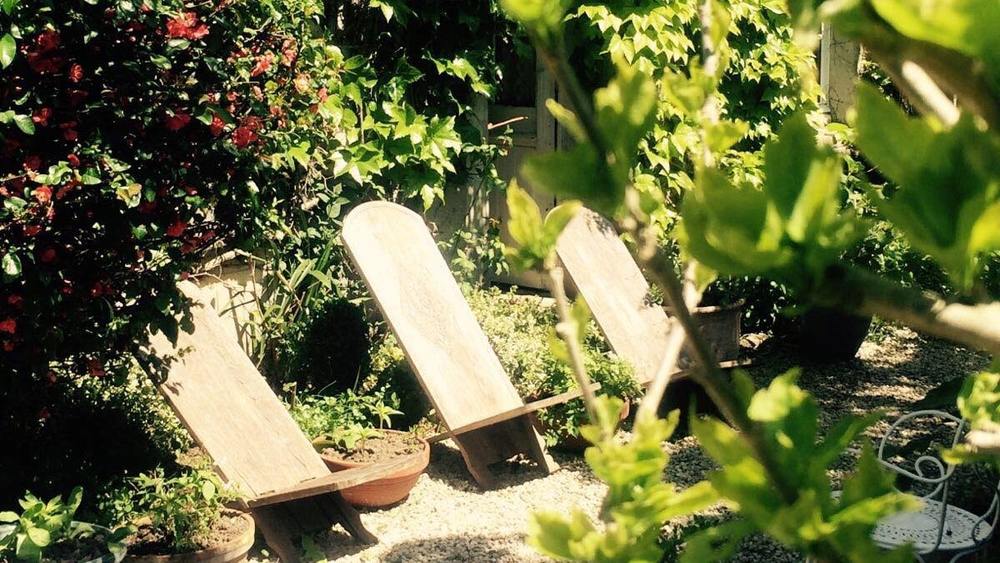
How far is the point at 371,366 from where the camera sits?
5.98 meters

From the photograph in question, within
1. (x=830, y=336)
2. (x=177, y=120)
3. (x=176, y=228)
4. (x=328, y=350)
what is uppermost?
(x=177, y=120)

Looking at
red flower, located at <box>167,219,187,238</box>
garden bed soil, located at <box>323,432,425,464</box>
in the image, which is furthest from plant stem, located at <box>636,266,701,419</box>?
garden bed soil, located at <box>323,432,425,464</box>

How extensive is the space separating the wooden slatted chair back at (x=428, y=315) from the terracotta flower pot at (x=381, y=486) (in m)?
0.29

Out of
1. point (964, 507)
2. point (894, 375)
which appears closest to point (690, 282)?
point (964, 507)

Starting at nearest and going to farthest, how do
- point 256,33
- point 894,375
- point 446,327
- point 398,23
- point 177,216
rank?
1. point 177,216
2. point 256,33
3. point 446,327
4. point 398,23
5. point 894,375

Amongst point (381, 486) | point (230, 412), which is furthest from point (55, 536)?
point (381, 486)

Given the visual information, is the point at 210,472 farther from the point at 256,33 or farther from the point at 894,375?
the point at 894,375

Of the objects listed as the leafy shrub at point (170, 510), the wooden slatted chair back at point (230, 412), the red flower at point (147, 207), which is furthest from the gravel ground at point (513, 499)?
the red flower at point (147, 207)

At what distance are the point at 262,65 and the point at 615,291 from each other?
9.12ft

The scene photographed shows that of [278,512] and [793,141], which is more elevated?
[793,141]

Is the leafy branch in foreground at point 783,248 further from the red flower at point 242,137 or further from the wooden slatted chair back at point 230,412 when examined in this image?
the wooden slatted chair back at point 230,412

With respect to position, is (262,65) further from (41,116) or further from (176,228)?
(41,116)

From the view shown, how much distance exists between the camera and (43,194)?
10.6 ft

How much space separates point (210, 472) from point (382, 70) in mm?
3262
